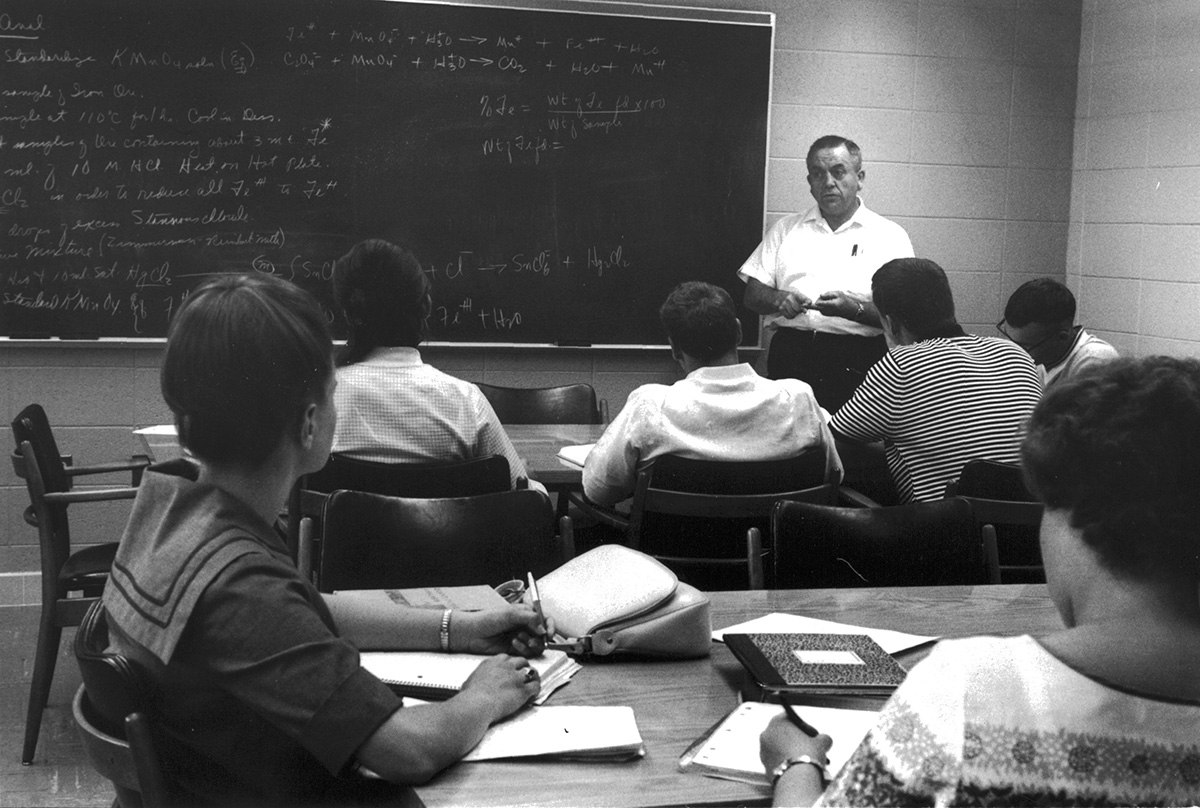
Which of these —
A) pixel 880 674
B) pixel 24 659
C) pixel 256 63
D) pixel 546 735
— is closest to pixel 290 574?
pixel 546 735

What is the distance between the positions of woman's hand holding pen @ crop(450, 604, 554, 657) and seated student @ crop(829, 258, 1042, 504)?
6.39 feet

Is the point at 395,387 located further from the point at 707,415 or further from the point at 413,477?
the point at 707,415

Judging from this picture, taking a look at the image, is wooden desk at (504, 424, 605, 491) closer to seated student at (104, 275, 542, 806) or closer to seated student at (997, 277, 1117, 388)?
seated student at (997, 277, 1117, 388)

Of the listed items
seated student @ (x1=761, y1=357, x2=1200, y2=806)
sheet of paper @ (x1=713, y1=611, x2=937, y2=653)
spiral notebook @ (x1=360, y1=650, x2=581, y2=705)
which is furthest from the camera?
sheet of paper @ (x1=713, y1=611, x2=937, y2=653)

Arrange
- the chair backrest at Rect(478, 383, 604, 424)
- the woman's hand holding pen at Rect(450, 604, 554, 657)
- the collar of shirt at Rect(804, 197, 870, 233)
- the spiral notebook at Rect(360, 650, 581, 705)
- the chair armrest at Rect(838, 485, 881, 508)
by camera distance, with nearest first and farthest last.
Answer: the spiral notebook at Rect(360, 650, 581, 705)
the woman's hand holding pen at Rect(450, 604, 554, 657)
the chair armrest at Rect(838, 485, 881, 508)
the chair backrest at Rect(478, 383, 604, 424)
the collar of shirt at Rect(804, 197, 870, 233)

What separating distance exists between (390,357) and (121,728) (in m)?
1.76

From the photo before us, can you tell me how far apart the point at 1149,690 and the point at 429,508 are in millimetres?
1498

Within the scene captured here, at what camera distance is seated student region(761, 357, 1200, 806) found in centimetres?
94

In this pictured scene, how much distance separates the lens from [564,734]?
54.7 inches

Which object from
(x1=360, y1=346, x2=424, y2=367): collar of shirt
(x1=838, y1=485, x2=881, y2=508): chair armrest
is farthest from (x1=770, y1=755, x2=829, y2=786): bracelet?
(x1=838, y1=485, x2=881, y2=508): chair armrest

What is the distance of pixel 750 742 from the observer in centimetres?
138

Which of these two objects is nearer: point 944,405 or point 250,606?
point 250,606

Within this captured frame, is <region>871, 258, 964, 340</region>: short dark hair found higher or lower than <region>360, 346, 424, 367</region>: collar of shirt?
higher

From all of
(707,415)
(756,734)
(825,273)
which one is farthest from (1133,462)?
(825,273)
